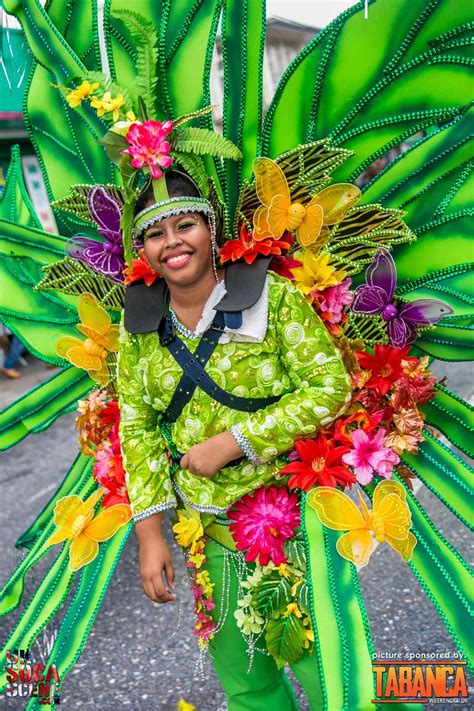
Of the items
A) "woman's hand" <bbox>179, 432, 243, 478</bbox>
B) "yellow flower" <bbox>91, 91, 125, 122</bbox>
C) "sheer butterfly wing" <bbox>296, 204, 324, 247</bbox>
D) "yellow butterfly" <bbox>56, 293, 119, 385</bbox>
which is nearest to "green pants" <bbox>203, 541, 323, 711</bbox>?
"woman's hand" <bbox>179, 432, 243, 478</bbox>

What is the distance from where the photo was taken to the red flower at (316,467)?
1580mm

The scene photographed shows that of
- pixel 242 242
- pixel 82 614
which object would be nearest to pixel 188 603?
pixel 82 614

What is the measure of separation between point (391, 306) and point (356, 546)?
539 millimetres

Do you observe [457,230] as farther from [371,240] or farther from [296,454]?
[296,454]

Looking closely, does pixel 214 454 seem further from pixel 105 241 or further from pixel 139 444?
pixel 105 241

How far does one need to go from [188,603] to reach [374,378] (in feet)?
5.78

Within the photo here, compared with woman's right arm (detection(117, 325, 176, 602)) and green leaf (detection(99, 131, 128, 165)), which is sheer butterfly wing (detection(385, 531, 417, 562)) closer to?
woman's right arm (detection(117, 325, 176, 602))

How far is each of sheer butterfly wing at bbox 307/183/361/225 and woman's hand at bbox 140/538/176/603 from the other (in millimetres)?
817

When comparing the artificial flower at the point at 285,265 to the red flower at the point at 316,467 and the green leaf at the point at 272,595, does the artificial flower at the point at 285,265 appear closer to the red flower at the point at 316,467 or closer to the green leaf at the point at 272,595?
the red flower at the point at 316,467

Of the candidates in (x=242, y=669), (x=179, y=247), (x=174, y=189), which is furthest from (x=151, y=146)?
(x=242, y=669)

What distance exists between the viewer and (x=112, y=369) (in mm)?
1988

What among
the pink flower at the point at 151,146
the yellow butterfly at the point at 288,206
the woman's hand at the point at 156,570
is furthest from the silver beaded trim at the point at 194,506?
the pink flower at the point at 151,146

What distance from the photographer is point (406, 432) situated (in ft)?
5.39

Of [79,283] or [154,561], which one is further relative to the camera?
[79,283]
